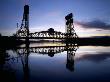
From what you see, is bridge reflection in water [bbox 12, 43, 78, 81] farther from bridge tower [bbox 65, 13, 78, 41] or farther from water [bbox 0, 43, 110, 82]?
bridge tower [bbox 65, 13, 78, 41]

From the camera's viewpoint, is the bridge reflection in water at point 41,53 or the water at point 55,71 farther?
the bridge reflection in water at point 41,53

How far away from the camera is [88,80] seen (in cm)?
1528

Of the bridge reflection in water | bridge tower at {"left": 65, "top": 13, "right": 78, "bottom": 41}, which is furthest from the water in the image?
bridge tower at {"left": 65, "top": 13, "right": 78, "bottom": 41}

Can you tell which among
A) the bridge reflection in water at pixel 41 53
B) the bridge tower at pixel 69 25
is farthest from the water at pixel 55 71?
the bridge tower at pixel 69 25

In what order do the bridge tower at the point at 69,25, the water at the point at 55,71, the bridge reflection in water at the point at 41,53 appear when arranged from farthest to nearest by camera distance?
the bridge tower at the point at 69,25, the bridge reflection in water at the point at 41,53, the water at the point at 55,71

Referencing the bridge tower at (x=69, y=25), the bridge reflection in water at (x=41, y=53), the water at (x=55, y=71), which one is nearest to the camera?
the water at (x=55, y=71)

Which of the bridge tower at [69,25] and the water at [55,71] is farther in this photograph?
the bridge tower at [69,25]

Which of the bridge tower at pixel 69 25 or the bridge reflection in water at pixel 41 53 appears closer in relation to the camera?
the bridge reflection in water at pixel 41 53

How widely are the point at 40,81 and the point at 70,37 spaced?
106777 millimetres

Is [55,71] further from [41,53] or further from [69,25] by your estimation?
[69,25]

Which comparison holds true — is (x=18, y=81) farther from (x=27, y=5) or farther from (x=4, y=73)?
(x=27, y=5)

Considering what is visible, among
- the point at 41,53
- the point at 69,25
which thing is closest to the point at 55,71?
the point at 41,53

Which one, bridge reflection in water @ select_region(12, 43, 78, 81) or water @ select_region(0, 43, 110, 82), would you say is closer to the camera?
water @ select_region(0, 43, 110, 82)

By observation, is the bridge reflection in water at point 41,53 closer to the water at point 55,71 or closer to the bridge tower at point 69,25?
the water at point 55,71
